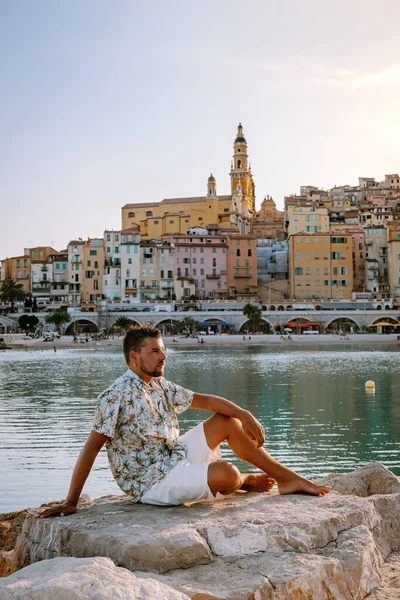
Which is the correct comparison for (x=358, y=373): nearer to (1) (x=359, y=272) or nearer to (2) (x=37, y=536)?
(2) (x=37, y=536)

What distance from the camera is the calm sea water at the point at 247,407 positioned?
37.1 ft

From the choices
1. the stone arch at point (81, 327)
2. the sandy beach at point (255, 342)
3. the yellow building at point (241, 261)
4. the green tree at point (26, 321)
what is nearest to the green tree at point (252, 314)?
the sandy beach at point (255, 342)

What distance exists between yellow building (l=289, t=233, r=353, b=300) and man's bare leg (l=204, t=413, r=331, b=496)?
83726 millimetres

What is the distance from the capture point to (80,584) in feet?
10.0

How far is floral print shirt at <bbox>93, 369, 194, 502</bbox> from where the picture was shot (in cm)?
483

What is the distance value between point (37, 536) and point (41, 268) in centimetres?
8937

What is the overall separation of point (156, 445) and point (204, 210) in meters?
100

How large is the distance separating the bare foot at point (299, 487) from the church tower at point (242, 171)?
351 feet

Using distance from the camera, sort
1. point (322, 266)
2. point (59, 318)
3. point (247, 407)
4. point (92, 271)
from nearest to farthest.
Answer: point (247, 407)
point (59, 318)
point (322, 266)
point (92, 271)

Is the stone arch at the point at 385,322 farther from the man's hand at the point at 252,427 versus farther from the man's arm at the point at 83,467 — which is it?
the man's arm at the point at 83,467

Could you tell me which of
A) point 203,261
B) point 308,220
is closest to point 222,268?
point 203,261

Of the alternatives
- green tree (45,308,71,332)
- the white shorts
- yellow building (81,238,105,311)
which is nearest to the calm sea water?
the white shorts

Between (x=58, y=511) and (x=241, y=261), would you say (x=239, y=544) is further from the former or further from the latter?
(x=241, y=261)

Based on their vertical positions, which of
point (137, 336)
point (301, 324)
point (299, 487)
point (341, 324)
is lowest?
point (341, 324)
